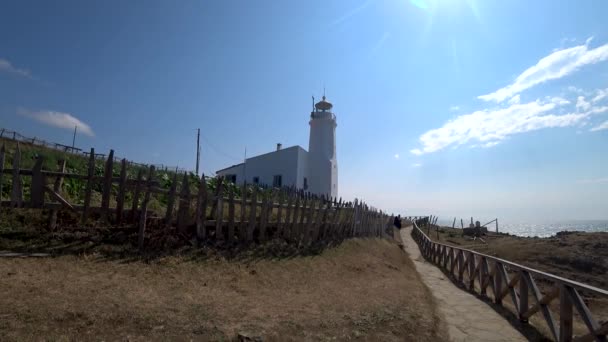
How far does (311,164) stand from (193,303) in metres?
23.8

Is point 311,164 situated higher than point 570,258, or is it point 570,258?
point 311,164

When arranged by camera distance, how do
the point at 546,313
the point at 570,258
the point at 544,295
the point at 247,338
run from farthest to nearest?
1. the point at 570,258
2. the point at 544,295
3. the point at 546,313
4. the point at 247,338

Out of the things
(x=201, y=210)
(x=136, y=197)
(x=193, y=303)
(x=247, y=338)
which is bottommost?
(x=247, y=338)

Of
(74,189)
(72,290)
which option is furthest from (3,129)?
(72,290)

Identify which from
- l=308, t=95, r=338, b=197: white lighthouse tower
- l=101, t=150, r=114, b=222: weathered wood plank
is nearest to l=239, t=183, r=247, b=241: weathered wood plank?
l=101, t=150, r=114, b=222: weathered wood plank

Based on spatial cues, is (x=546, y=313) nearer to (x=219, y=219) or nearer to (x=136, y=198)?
(x=219, y=219)

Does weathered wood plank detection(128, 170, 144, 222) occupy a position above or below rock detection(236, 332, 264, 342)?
above

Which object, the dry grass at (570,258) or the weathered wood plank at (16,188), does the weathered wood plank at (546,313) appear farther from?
the weathered wood plank at (16,188)

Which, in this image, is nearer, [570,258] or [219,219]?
[219,219]

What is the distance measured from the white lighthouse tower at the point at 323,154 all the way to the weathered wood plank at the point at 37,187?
21.8 m

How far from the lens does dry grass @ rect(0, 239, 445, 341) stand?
13.8ft

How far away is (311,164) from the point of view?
28.9 meters

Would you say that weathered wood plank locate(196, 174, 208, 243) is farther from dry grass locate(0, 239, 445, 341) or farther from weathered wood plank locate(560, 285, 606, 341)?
weathered wood plank locate(560, 285, 606, 341)

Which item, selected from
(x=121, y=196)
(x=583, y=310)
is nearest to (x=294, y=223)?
(x=121, y=196)
